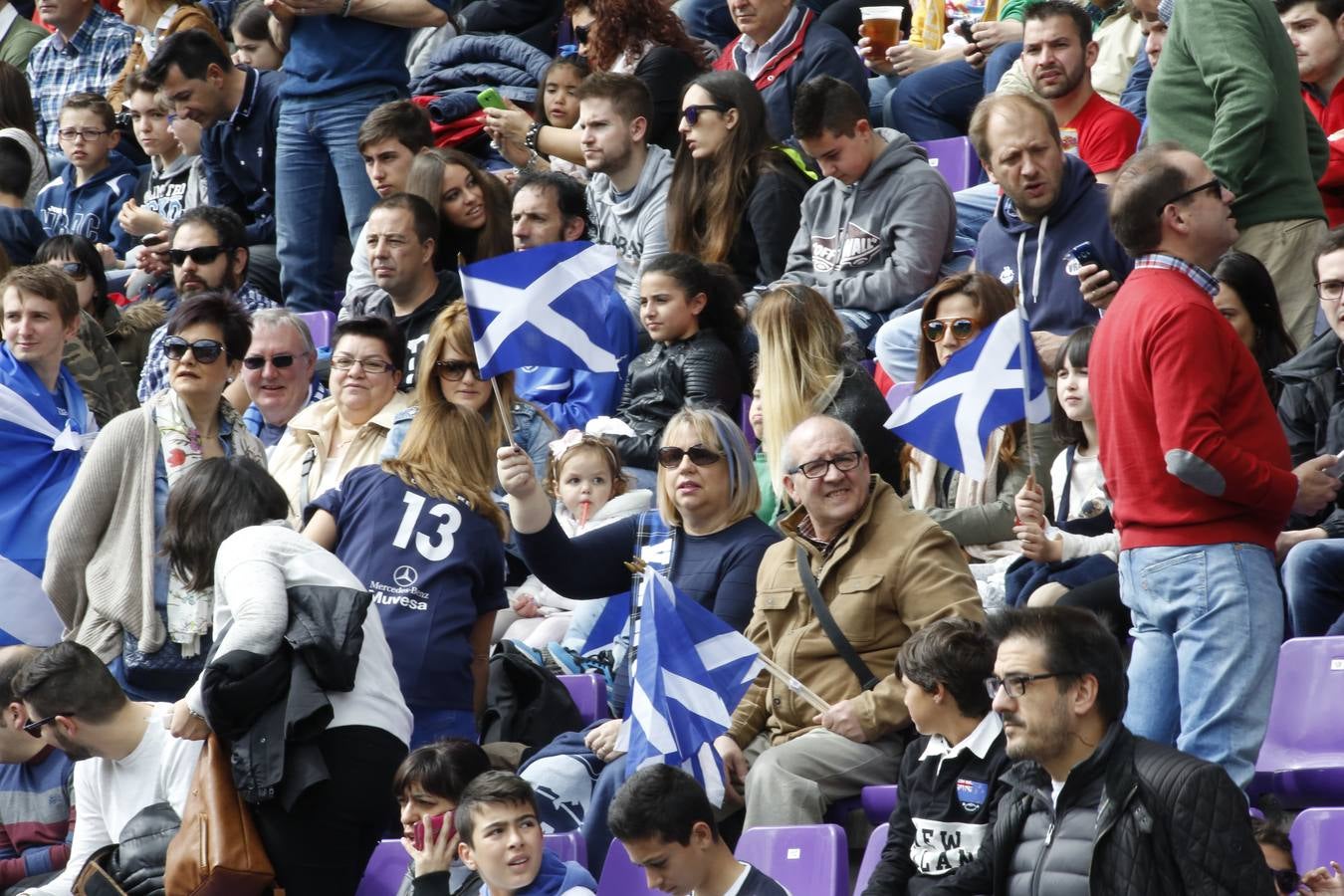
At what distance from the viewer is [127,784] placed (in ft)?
19.6

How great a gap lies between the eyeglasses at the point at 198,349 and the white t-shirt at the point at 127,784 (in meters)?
1.63

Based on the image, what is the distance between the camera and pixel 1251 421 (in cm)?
502

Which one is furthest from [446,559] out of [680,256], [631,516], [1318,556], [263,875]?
[1318,556]

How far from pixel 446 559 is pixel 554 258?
0.96 metres

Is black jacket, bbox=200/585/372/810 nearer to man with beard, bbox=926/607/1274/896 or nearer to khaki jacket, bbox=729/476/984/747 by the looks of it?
khaki jacket, bbox=729/476/984/747

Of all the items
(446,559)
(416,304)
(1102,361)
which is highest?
(1102,361)

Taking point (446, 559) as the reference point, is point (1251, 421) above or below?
above

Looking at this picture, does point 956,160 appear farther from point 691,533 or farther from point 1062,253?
point 691,533

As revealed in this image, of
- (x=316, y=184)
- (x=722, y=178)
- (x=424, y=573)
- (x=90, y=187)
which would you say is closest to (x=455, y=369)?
(x=424, y=573)

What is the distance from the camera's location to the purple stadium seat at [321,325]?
33.1ft

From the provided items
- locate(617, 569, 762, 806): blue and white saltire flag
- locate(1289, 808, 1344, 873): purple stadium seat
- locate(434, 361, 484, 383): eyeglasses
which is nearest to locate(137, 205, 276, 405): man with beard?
locate(434, 361, 484, 383): eyeglasses

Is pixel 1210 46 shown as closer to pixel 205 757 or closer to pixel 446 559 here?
pixel 446 559

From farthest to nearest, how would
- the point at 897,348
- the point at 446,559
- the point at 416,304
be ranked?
1. the point at 416,304
2. the point at 897,348
3. the point at 446,559

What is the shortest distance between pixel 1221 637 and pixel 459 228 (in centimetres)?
524
